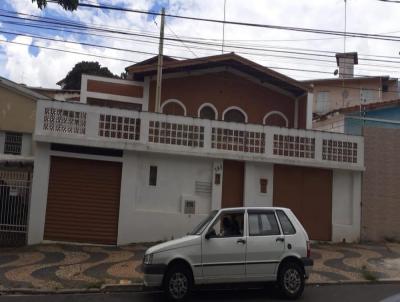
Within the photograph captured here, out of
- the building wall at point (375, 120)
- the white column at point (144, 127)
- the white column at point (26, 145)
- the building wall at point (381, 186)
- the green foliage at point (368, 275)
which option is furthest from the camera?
the white column at point (26, 145)

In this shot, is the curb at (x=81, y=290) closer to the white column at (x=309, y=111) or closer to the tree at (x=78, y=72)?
the white column at (x=309, y=111)

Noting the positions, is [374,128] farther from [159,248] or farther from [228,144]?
[159,248]

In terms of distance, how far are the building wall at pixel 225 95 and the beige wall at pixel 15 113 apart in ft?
20.3

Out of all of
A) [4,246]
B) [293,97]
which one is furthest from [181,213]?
[293,97]

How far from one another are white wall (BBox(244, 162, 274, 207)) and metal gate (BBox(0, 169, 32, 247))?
22.4 feet

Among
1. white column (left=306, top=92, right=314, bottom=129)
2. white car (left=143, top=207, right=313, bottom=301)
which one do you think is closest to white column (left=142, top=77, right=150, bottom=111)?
white column (left=306, top=92, right=314, bottom=129)

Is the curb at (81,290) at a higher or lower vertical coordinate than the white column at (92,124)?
lower

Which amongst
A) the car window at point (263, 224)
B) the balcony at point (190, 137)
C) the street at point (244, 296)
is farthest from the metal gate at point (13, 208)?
the car window at point (263, 224)

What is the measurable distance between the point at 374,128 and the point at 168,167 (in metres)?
7.64

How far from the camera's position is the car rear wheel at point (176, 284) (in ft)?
30.6

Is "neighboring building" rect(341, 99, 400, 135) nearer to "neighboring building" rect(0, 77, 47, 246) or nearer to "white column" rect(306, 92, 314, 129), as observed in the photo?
"white column" rect(306, 92, 314, 129)

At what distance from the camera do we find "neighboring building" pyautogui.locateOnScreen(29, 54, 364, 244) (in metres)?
16.0

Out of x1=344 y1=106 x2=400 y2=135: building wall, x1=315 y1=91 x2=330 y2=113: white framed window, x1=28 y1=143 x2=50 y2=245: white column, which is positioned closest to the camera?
x1=28 y1=143 x2=50 y2=245: white column

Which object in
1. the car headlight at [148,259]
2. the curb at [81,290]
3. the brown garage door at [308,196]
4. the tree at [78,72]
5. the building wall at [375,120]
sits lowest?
the curb at [81,290]
